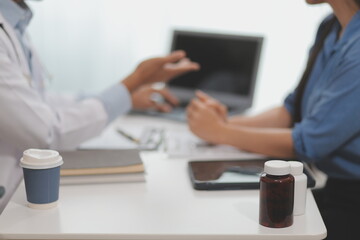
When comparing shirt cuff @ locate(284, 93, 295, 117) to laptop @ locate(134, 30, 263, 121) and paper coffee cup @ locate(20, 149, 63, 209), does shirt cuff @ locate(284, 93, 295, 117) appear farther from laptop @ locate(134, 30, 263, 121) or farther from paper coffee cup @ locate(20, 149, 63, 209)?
paper coffee cup @ locate(20, 149, 63, 209)

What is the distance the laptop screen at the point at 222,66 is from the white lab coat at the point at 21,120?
32.9 inches

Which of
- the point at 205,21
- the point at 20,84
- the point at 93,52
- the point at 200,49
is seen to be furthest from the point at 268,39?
the point at 20,84

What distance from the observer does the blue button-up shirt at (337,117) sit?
122 cm

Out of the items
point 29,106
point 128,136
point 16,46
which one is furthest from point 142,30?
point 29,106

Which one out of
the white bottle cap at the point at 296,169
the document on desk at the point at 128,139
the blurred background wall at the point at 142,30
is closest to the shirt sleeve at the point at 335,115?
the white bottle cap at the point at 296,169

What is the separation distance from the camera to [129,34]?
8.07ft

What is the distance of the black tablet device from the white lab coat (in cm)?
33

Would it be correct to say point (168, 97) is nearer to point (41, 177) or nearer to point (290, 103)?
point (290, 103)

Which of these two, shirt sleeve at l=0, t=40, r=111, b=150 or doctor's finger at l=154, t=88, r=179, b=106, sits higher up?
shirt sleeve at l=0, t=40, r=111, b=150

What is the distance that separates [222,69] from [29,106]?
1.10 m

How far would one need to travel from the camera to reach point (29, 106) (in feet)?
3.87

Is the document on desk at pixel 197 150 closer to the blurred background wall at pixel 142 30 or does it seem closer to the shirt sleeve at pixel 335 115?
the shirt sleeve at pixel 335 115

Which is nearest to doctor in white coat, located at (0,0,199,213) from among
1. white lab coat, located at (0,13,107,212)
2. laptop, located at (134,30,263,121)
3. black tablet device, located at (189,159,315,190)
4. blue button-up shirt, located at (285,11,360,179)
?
white lab coat, located at (0,13,107,212)

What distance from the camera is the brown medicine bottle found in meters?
0.90
